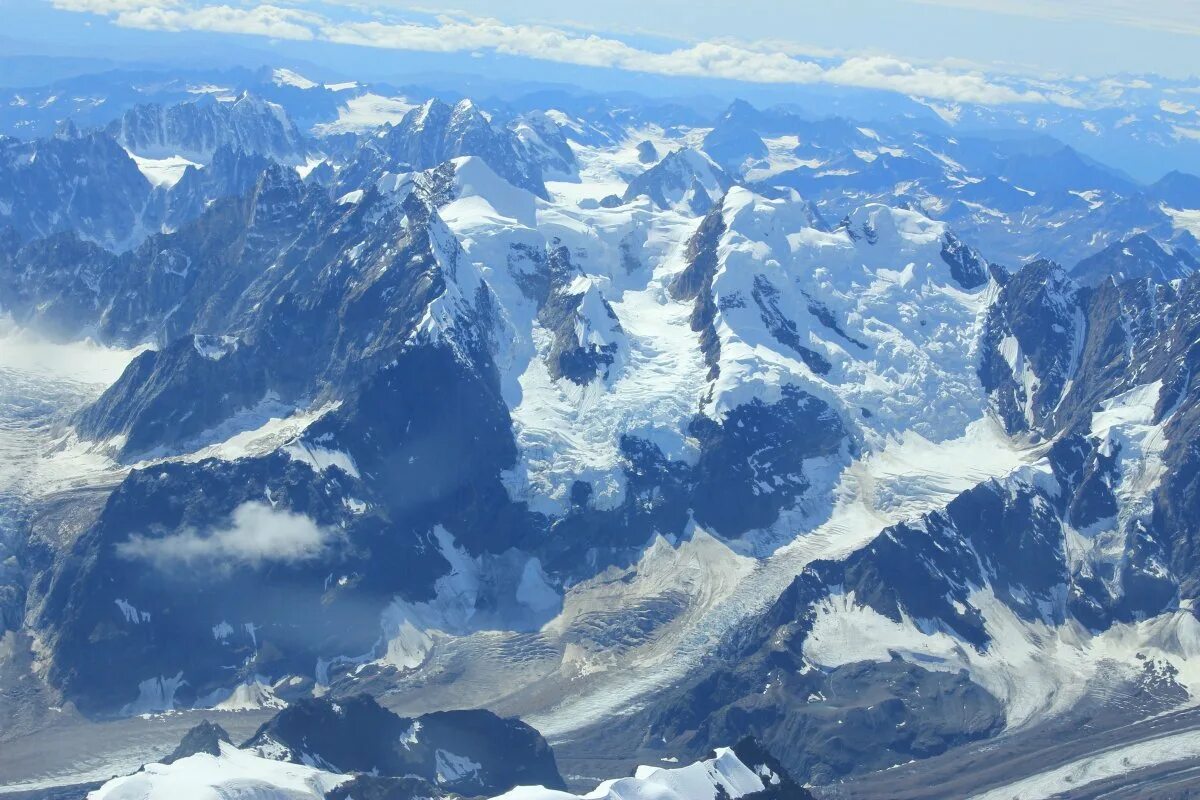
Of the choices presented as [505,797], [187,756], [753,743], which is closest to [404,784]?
[505,797]

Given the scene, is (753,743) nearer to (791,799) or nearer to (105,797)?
(791,799)

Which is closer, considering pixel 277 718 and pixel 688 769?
pixel 688 769

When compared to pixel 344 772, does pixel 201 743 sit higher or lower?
higher

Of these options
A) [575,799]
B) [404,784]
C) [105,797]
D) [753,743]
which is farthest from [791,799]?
[105,797]

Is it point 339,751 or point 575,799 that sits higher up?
point 575,799

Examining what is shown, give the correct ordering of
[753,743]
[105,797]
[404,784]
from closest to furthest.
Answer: [105,797] → [404,784] → [753,743]

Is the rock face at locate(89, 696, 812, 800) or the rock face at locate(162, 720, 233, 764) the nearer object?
the rock face at locate(89, 696, 812, 800)

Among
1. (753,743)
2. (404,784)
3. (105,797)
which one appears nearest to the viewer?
(105,797)

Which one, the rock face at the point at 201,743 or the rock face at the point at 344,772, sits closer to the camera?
the rock face at the point at 344,772

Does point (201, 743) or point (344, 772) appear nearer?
point (201, 743)
